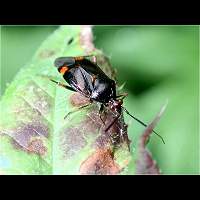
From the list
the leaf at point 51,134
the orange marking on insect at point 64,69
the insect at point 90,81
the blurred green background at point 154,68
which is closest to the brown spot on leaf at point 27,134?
the leaf at point 51,134

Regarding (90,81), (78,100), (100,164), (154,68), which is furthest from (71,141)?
(154,68)

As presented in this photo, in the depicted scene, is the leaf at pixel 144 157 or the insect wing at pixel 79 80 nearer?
the leaf at pixel 144 157

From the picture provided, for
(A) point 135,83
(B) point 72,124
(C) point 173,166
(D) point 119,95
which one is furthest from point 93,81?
(A) point 135,83

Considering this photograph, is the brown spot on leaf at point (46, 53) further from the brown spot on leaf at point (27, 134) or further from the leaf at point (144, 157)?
the leaf at point (144, 157)

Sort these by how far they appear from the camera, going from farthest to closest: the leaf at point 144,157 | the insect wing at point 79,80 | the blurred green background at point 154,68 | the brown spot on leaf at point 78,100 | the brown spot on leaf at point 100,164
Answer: the blurred green background at point 154,68 < the insect wing at point 79,80 < the brown spot on leaf at point 78,100 < the brown spot on leaf at point 100,164 < the leaf at point 144,157

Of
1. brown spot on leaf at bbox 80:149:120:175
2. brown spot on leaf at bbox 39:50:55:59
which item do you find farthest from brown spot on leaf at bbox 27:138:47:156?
brown spot on leaf at bbox 39:50:55:59

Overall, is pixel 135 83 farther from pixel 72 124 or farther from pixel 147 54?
pixel 72 124
